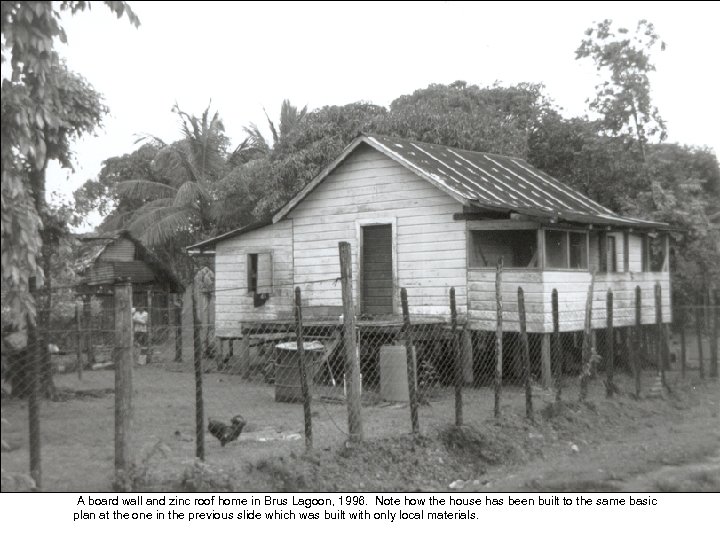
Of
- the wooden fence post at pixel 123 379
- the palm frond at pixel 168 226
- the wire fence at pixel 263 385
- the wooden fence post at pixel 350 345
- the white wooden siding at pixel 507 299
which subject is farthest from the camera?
the palm frond at pixel 168 226

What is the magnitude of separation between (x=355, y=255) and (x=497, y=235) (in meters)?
3.12

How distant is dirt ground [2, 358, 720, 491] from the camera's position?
23.1ft

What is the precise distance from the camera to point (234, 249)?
858 inches

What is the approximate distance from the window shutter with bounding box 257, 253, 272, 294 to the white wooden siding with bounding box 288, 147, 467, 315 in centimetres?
90

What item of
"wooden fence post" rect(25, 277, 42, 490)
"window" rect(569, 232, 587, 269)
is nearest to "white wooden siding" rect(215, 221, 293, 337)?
"window" rect(569, 232, 587, 269)

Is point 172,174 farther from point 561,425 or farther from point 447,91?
point 561,425

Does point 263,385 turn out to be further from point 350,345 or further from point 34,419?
point 34,419

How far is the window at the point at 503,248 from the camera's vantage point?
1753 cm

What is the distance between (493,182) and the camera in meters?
19.3

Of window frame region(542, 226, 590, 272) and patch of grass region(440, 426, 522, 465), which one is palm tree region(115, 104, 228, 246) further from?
patch of grass region(440, 426, 522, 465)

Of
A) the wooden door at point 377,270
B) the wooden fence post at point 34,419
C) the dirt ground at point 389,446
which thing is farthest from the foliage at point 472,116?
the wooden fence post at point 34,419

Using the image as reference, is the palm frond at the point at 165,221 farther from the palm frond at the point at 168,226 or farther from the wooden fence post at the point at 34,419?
the wooden fence post at the point at 34,419

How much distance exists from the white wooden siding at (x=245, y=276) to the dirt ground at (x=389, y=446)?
6140 millimetres
